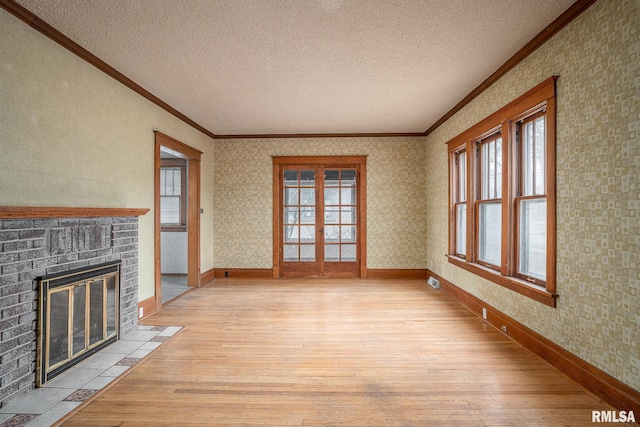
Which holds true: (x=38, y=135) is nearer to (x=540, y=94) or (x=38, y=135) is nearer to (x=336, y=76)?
(x=336, y=76)

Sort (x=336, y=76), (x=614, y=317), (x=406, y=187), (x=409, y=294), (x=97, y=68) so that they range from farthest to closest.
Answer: (x=406, y=187), (x=409, y=294), (x=336, y=76), (x=97, y=68), (x=614, y=317)

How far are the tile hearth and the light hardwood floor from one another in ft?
0.44

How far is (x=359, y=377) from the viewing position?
261 cm

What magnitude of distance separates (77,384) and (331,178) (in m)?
4.97

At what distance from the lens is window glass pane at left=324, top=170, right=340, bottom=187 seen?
651 cm

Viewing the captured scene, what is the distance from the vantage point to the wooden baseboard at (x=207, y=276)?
5887 millimetres

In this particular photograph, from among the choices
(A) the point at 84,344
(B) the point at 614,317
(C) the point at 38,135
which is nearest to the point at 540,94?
(B) the point at 614,317

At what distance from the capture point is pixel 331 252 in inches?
257

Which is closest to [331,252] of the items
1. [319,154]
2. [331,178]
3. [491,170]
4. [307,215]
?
[307,215]

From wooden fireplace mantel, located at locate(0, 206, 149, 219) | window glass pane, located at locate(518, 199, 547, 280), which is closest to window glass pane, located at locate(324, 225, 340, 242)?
window glass pane, located at locate(518, 199, 547, 280)

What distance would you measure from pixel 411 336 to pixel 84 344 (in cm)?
315

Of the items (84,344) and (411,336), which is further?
(411,336)

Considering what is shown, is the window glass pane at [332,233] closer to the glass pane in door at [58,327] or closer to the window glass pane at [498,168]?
the window glass pane at [498,168]

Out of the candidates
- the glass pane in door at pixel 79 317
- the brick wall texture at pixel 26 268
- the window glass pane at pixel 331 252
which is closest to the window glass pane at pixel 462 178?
the window glass pane at pixel 331 252
